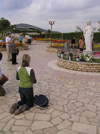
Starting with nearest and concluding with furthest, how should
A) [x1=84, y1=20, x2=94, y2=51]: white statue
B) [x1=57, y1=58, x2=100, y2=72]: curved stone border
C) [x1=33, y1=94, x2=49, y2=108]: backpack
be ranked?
[x1=33, y1=94, x2=49, y2=108]: backpack → [x1=57, y1=58, x2=100, y2=72]: curved stone border → [x1=84, y1=20, x2=94, y2=51]: white statue

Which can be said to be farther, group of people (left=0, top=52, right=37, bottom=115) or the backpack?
the backpack

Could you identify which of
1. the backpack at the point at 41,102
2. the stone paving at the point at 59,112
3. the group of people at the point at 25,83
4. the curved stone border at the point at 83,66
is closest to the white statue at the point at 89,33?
the curved stone border at the point at 83,66

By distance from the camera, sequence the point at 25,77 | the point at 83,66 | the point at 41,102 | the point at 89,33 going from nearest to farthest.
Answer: the point at 25,77 < the point at 41,102 < the point at 83,66 < the point at 89,33

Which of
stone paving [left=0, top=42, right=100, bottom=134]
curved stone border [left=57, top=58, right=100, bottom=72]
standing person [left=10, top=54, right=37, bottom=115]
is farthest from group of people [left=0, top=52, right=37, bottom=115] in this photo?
curved stone border [left=57, top=58, right=100, bottom=72]

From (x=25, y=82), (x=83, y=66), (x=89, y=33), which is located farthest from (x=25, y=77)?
(x=89, y=33)

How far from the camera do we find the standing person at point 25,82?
3555mm

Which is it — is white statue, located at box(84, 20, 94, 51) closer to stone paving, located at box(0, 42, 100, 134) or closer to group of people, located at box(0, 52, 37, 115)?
stone paving, located at box(0, 42, 100, 134)

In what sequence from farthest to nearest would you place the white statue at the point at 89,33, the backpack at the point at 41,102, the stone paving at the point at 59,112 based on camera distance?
the white statue at the point at 89,33
the backpack at the point at 41,102
the stone paving at the point at 59,112

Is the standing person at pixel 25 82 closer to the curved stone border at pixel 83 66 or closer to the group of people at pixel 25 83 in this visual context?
the group of people at pixel 25 83

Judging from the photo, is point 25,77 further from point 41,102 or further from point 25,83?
point 41,102

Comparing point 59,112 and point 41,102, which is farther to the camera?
point 41,102

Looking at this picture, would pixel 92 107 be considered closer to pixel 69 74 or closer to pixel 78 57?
pixel 69 74

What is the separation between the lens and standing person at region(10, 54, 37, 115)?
3.55m

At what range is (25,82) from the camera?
12.0 feet
